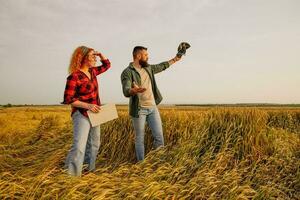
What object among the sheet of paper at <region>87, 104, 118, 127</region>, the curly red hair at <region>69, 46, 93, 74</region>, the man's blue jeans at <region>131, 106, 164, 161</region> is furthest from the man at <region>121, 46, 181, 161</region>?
the curly red hair at <region>69, 46, 93, 74</region>

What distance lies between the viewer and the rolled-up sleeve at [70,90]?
4.56 metres

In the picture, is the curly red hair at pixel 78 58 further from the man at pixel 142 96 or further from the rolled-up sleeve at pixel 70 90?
the man at pixel 142 96

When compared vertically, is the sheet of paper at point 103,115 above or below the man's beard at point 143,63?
below

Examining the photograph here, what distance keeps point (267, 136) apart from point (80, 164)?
3.78 m

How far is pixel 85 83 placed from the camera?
4.73 meters

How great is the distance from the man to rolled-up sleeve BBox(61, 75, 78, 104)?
1.01m

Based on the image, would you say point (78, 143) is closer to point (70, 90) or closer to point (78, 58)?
point (70, 90)

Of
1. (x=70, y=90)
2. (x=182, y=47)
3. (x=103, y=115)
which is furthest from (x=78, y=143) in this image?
(x=182, y=47)

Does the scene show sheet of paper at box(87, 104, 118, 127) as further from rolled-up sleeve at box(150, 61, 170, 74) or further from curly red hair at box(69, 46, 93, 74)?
rolled-up sleeve at box(150, 61, 170, 74)

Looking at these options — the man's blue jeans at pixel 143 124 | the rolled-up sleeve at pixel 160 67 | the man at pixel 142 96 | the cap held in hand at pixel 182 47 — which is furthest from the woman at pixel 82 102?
the cap held in hand at pixel 182 47

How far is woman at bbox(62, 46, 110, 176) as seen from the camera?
4.58 metres

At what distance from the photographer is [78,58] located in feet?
15.6

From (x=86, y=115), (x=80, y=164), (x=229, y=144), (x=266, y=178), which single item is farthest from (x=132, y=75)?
(x=266, y=178)

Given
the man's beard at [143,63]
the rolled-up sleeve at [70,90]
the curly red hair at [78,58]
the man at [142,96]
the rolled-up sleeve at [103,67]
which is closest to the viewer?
the rolled-up sleeve at [70,90]
